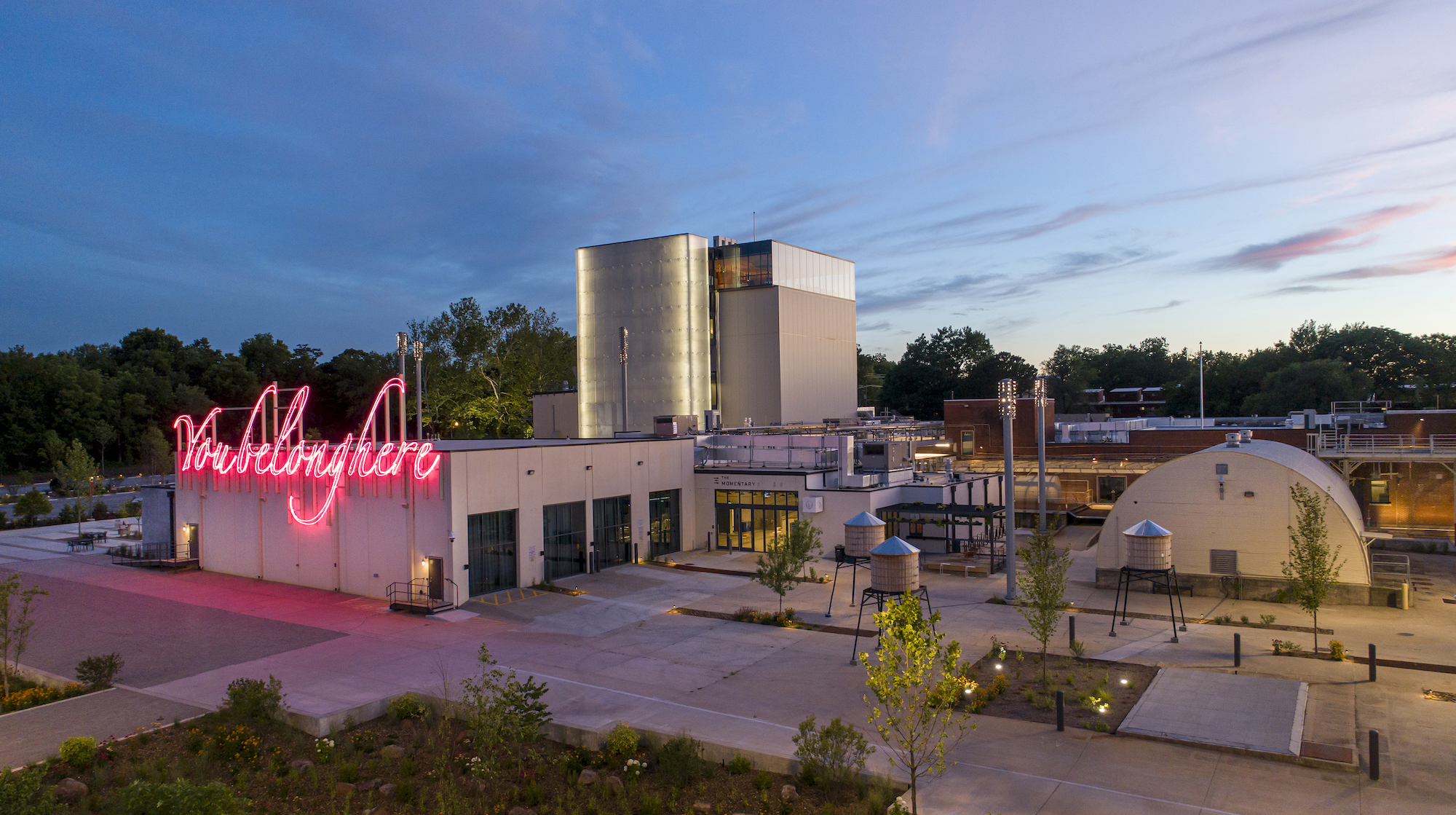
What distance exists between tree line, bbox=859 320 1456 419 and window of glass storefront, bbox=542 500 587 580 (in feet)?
199

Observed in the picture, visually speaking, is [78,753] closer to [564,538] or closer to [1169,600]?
[564,538]

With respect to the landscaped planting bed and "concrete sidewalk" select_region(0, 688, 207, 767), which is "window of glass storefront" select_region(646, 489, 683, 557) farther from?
"concrete sidewalk" select_region(0, 688, 207, 767)

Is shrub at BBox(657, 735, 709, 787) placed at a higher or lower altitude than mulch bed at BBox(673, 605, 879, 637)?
higher

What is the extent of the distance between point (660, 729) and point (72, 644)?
1920 centimetres

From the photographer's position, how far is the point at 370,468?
28766 mm

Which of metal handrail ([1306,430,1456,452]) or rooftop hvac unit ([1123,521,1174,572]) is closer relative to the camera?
rooftop hvac unit ([1123,521,1174,572])

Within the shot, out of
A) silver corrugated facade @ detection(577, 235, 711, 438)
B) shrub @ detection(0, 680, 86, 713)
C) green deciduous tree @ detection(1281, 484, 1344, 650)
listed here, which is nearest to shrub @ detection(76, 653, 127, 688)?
shrub @ detection(0, 680, 86, 713)

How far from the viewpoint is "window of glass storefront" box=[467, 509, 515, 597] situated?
27.7 m

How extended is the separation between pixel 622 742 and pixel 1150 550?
17365mm

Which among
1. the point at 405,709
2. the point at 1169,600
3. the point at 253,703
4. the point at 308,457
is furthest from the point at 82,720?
the point at 1169,600

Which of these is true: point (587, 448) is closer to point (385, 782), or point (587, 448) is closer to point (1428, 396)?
point (385, 782)

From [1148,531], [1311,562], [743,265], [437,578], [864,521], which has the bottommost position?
[437,578]

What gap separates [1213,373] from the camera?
9900 centimetres

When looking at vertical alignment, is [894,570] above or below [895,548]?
below
